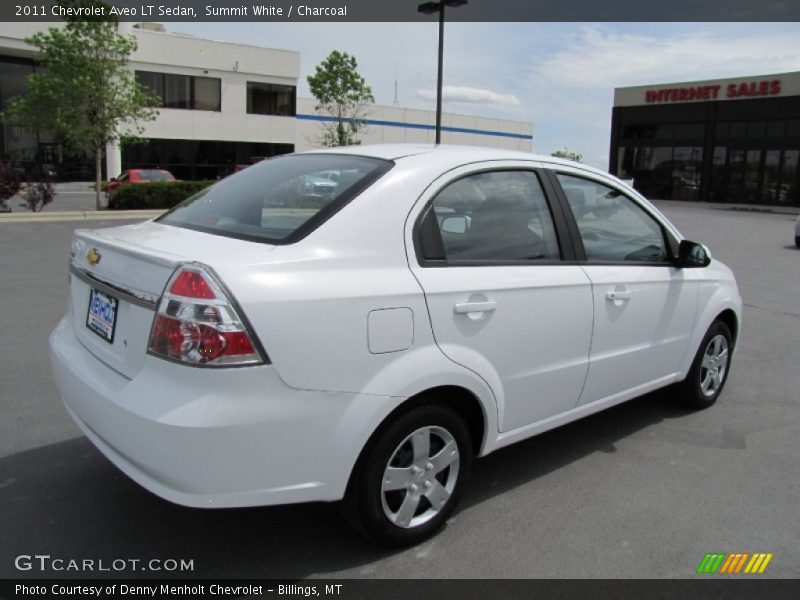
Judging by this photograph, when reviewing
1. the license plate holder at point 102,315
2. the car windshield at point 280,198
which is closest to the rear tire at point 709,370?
the car windshield at point 280,198

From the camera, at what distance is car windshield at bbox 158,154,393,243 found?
9.01 ft

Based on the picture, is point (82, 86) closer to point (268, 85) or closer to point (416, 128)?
point (268, 85)

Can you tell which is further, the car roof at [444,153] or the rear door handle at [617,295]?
the rear door handle at [617,295]

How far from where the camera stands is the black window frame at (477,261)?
282 cm

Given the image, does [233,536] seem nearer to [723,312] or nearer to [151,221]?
[151,221]

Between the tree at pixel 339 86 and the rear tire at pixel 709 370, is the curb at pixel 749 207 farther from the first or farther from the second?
the rear tire at pixel 709 370

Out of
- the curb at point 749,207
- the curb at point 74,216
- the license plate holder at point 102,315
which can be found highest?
the curb at point 749,207

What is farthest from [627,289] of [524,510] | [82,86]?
[82,86]

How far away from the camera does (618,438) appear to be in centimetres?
421

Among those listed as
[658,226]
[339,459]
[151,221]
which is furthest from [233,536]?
[658,226]

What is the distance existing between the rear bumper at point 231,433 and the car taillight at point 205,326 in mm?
46

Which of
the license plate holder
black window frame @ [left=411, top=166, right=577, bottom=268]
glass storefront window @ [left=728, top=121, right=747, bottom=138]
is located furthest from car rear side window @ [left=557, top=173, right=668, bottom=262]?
glass storefront window @ [left=728, top=121, right=747, bottom=138]

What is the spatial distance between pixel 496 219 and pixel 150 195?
18.7 metres

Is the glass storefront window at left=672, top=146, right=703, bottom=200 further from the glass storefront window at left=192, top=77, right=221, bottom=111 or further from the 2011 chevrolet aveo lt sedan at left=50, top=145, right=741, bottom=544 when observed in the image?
the 2011 chevrolet aveo lt sedan at left=50, top=145, right=741, bottom=544
